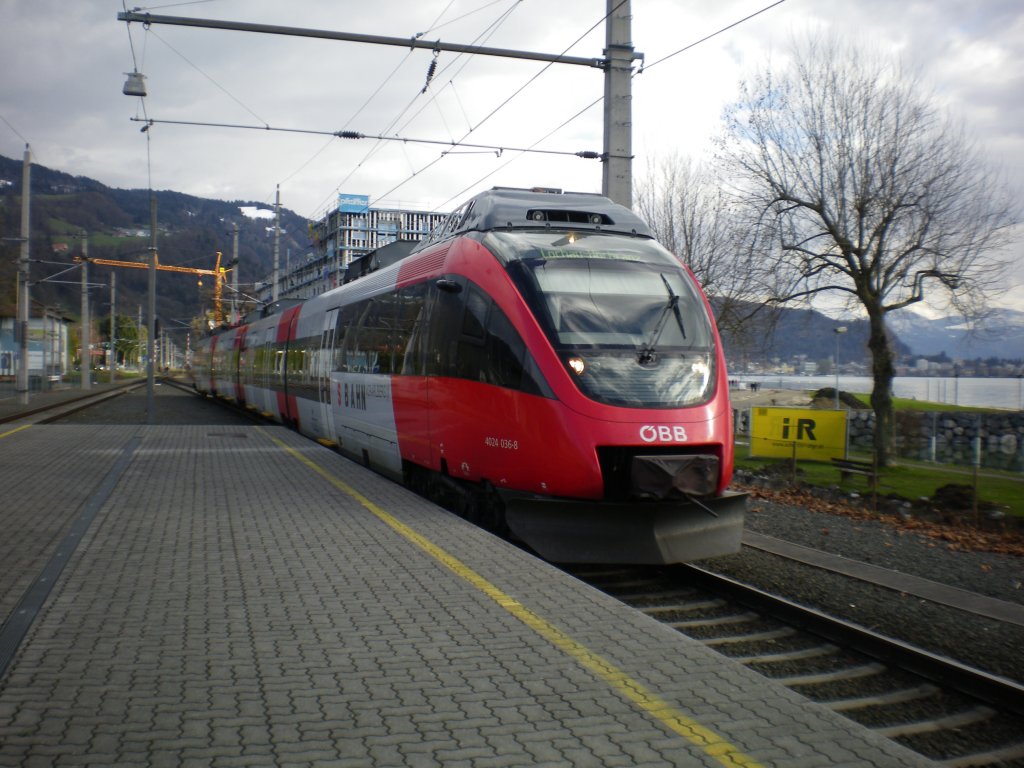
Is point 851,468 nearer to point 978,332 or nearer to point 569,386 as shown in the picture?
point 978,332

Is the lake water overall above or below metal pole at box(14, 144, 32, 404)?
below

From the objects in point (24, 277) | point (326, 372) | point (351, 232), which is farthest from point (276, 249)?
point (351, 232)

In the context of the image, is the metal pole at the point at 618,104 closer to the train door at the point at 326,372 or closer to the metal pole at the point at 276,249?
the train door at the point at 326,372

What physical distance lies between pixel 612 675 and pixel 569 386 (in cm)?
394

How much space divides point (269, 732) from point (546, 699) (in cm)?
133

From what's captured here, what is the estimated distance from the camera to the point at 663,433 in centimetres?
864

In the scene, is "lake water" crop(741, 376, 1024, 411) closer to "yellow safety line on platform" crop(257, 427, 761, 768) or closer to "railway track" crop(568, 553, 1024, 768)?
"railway track" crop(568, 553, 1024, 768)

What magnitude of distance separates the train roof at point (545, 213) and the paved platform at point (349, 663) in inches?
143

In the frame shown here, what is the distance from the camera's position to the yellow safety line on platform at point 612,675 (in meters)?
4.05

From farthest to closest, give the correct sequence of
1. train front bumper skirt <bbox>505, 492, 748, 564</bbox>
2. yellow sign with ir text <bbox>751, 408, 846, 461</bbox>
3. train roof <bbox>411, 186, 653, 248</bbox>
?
yellow sign with ir text <bbox>751, 408, 846, 461</bbox> < train roof <bbox>411, 186, 653, 248</bbox> < train front bumper skirt <bbox>505, 492, 748, 564</bbox>

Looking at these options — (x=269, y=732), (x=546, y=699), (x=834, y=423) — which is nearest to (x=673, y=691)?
(x=546, y=699)

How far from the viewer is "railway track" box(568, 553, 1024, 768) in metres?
5.49

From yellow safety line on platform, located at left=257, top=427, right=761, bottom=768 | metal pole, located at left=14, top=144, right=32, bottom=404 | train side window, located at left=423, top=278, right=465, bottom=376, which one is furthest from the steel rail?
metal pole, located at left=14, top=144, right=32, bottom=404

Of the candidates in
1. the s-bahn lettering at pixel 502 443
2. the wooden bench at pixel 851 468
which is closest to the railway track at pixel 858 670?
the s-bahn lettering at pixel 502 443
